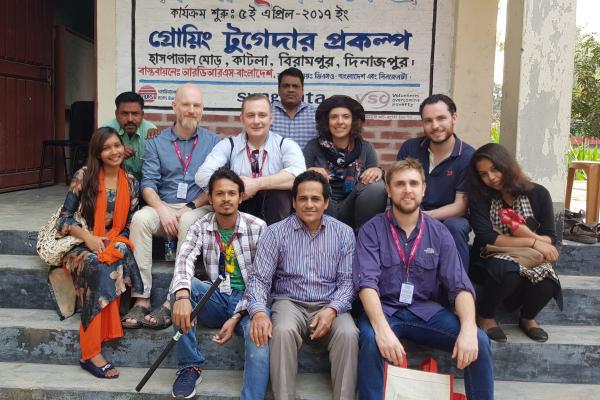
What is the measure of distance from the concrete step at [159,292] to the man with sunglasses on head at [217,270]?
1.66 feet

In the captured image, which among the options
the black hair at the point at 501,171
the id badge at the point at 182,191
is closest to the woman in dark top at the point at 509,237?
the black hair at the point at 501,171

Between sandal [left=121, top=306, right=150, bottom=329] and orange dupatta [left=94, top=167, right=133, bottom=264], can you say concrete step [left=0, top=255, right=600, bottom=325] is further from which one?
orange dupatta [left=94, top=167, right=133, bottom=264]

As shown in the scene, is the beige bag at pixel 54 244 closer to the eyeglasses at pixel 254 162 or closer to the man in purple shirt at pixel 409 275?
the eyeglasses at pixel 254 162

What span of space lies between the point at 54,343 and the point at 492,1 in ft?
14.6

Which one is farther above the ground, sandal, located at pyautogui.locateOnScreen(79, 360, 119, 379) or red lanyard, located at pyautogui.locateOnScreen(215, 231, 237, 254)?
red lanyard, located at pyautogui.locateOnScreen(215, 231, 237, 254)

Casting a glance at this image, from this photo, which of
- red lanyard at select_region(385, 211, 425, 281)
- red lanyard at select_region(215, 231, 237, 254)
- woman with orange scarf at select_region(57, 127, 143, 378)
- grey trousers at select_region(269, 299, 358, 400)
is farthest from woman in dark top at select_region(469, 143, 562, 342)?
woman with orange scarf at select_region(57, 127, 143, 378)

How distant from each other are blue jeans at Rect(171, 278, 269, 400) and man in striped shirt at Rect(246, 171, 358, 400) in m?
0.12

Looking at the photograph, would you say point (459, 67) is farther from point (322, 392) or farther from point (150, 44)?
point (322, 392)

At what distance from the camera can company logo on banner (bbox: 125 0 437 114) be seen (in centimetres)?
518

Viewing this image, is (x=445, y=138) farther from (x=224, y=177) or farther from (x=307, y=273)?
(x=224, y=177)

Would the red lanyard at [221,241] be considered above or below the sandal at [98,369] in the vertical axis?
above

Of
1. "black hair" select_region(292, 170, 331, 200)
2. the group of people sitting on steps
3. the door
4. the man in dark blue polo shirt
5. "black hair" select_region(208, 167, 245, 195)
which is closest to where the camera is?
the group of people sitting on steps

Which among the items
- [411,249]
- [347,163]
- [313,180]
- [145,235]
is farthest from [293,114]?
[411,249]

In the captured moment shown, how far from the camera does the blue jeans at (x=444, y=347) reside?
2.75 m
